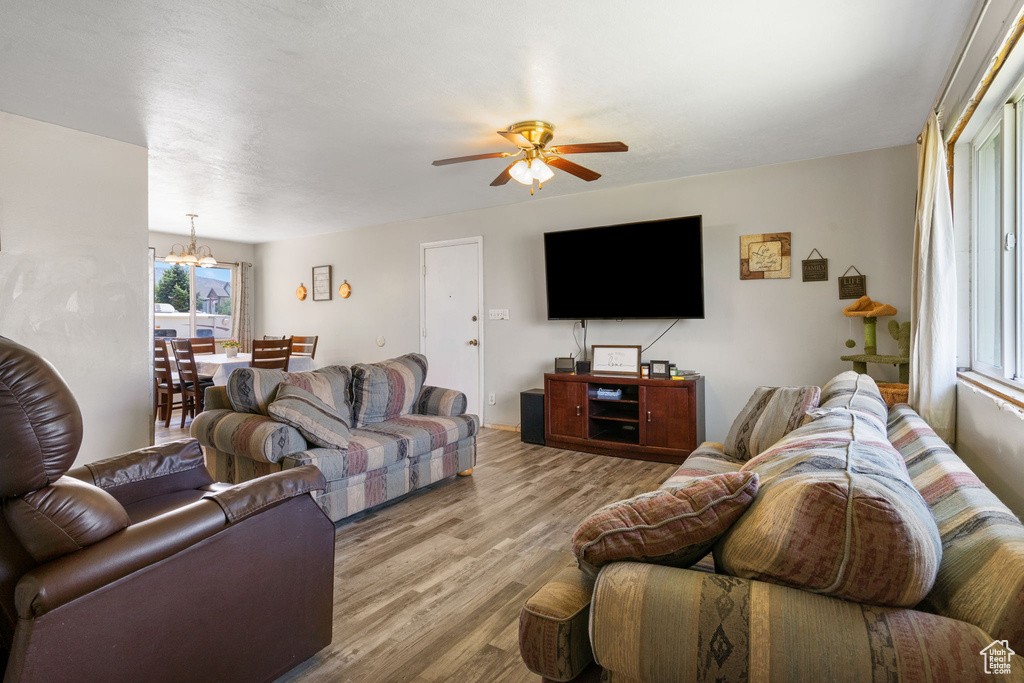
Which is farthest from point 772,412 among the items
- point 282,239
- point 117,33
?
point 282,239

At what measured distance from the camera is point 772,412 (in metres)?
2.54

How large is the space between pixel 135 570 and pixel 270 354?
4686mm

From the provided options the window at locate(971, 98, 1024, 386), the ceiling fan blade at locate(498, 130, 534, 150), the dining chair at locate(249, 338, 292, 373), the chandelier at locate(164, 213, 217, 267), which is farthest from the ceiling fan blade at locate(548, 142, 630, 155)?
the chandelier at locate(164, 213, 217, 267)

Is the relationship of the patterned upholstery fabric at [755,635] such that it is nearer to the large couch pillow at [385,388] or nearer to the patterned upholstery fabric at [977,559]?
the patterned upholstery fabric at [977,559]

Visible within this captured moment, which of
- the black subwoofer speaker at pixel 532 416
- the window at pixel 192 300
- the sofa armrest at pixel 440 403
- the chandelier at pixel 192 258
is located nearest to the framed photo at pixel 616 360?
the black subwoofer speaker at pixel 532 416

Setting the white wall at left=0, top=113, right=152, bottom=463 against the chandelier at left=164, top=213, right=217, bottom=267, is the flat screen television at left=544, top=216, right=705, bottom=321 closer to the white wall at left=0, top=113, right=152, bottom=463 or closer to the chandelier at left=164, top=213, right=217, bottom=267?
the white wall at left=0, top=113, right=152, bottom=463

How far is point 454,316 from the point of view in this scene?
5.94 metres

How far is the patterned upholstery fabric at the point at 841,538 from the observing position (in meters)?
0.85

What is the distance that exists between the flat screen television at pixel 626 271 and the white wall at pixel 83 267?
3.27 m

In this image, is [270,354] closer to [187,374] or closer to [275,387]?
[187,374]

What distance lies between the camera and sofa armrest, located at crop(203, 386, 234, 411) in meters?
3.31

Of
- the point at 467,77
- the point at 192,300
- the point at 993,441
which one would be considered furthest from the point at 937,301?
the point at 192,300

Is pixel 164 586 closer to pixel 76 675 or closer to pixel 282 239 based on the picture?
pixel 76 675

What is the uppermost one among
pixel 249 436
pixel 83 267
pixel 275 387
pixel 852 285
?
pixel 83 267
